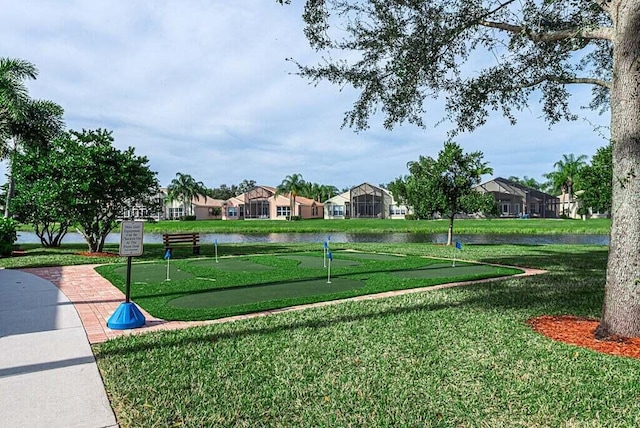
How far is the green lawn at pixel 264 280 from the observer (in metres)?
7.11

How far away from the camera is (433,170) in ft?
64.7

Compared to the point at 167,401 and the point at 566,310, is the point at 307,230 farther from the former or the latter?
the point at 167,401

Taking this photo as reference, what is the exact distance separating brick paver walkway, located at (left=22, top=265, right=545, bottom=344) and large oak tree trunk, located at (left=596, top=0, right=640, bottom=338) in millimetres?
3658

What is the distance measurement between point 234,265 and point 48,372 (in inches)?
315

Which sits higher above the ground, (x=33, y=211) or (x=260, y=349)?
(x=33, y=211)

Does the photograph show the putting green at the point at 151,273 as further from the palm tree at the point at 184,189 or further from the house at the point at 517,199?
the palm tree at the point at 184,189

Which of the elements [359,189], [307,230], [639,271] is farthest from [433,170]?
[359,189]

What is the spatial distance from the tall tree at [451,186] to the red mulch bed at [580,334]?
13514mm

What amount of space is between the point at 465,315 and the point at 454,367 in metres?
2.26

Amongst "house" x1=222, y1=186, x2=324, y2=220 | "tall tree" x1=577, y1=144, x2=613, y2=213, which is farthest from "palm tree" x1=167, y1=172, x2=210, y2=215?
"tall tree" x1=577, y1=144, x2=613, y2=213

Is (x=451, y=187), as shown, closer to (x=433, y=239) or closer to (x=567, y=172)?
(x=433, y=239)

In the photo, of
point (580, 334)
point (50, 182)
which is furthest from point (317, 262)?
point (50, 182)

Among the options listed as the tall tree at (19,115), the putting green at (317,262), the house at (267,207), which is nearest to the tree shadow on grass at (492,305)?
the putting green at (317,262)

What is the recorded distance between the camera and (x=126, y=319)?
224 inches
